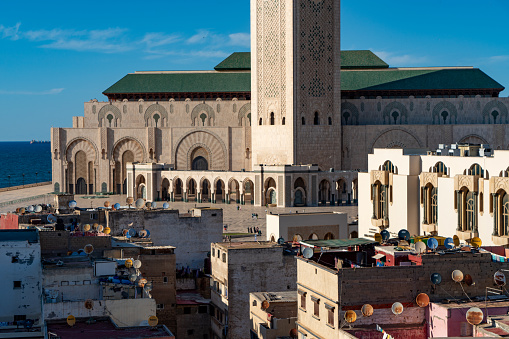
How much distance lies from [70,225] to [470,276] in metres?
21.0

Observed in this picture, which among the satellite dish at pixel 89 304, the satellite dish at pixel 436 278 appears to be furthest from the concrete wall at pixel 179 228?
the satellite dish at pixel 436 278

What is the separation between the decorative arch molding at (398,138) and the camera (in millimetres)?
76625

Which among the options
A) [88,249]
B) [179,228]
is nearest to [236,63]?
[179,228]

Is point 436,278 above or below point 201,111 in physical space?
below

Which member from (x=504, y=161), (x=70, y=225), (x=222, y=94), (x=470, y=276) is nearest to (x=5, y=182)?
(x=222, y=94)

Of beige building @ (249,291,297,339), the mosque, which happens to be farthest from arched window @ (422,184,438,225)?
the mosque

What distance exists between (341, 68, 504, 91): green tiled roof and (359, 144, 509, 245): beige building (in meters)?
39.4

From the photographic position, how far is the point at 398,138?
7706cm

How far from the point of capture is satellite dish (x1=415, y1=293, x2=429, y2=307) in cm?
1950

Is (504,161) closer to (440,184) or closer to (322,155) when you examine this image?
(440,184)

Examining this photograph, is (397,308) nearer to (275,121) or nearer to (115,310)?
(115,310)

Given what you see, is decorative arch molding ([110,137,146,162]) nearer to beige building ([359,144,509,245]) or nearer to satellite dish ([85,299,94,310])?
beige building ([359,144,509,245])

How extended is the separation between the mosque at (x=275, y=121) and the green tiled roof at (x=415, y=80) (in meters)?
0.12

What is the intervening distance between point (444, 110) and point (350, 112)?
7.96m
